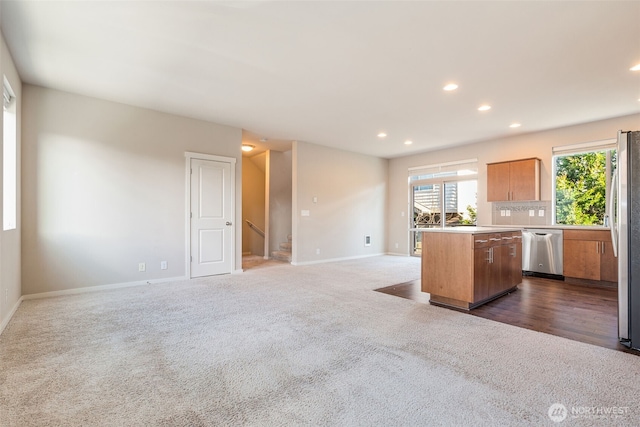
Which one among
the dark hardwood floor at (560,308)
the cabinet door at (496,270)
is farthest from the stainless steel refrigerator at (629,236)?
the cabinet door at (496,270)

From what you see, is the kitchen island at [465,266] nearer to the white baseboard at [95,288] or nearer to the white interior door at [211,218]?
the white interior door at [211,218]

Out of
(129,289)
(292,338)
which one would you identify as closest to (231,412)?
(292,338)

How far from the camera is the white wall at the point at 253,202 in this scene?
328 inches

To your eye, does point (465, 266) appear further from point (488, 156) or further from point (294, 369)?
point (488, 156)

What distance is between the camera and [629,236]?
243 centimetres

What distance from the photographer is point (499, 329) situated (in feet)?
9.14

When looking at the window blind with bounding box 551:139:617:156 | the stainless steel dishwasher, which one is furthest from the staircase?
the window blind with bounding box 551:139:617:156

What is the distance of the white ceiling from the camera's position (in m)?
2.39

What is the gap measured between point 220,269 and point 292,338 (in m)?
3.15

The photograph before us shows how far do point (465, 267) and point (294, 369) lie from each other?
231 cm

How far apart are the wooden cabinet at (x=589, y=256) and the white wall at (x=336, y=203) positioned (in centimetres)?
422

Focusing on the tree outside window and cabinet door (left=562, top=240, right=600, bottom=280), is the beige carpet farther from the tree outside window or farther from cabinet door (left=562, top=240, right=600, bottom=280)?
the tree outside window

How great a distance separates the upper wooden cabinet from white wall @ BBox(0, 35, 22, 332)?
728cm

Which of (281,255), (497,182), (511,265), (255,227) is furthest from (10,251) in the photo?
(497,182)
